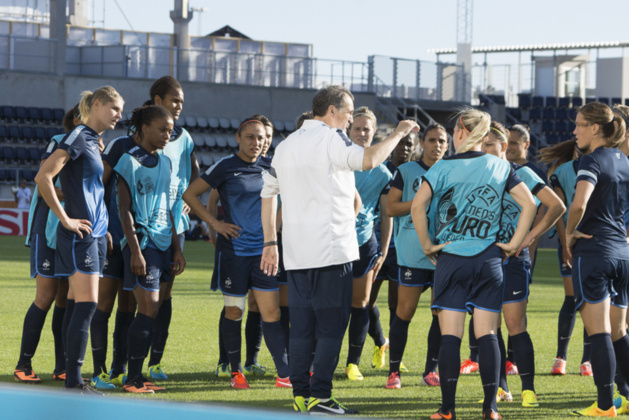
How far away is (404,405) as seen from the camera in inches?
220

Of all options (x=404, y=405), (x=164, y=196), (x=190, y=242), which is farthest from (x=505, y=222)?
(x=190, y=242)

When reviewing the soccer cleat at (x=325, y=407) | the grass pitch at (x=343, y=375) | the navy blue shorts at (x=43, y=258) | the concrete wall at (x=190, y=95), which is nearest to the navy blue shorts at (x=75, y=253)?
the navy blue shorts at (x=43, y=258)

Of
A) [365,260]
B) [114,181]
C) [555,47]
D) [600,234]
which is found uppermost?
[555,47]

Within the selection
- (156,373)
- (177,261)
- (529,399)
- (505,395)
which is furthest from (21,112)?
(529,399)

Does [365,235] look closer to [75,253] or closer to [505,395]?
[505,395]

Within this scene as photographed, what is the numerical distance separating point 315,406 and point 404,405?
34.0 inches

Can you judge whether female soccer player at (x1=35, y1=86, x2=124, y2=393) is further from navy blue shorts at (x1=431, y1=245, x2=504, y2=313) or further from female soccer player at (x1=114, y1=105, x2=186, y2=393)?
navy blue shorts at (x1=431, y1=245, x2=504, y2=313)

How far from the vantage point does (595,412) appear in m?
5.19

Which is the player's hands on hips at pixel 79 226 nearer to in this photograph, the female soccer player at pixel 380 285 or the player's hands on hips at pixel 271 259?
the player's hands on hips at pixel 271 259

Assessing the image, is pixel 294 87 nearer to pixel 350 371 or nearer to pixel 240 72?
pixel 240 72

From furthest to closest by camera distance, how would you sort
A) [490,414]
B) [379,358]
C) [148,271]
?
[379,358]
[148,271]
[490,414]

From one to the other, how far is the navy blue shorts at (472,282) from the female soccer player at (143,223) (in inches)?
79.1

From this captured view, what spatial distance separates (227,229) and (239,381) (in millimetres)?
1038

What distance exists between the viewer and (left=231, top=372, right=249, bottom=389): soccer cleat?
604 centimetres
